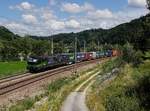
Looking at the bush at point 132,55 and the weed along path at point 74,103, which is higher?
the bush at point 132,55

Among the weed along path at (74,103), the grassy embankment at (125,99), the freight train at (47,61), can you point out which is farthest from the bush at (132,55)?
the weed along path at (74,103)

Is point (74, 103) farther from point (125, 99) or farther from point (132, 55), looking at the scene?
point (132, 55)

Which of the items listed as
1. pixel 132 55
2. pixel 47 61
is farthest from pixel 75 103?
pixel 132 55

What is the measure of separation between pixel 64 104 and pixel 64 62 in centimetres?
5809

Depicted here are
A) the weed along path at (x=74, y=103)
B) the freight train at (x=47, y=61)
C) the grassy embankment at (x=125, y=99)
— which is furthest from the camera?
the freight train at (x=47, y=61)

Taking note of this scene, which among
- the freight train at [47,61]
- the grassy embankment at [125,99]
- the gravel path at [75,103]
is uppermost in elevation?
the freight train at [47,61]

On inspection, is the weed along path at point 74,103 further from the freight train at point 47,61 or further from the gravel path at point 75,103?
the freight train at point 47,61

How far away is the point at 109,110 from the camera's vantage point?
26094mm

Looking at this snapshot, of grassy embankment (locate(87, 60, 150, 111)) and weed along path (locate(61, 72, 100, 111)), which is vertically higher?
grassy embankment (locate(87, 60, 150, 111))

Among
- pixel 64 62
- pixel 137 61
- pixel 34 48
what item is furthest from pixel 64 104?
pixel 34 48

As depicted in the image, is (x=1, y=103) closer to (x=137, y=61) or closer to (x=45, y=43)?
(x=137, y=61)

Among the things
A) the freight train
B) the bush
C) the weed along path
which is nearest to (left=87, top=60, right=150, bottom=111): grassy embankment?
the weed along path

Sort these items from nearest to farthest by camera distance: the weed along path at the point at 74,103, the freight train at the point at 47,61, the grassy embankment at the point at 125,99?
the grassy embankment at the point at 125,99 < the weed along path at the point at 74,103 < the freight train at the point at 47,61

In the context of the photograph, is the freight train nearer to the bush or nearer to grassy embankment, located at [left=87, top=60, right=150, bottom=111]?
the bush
